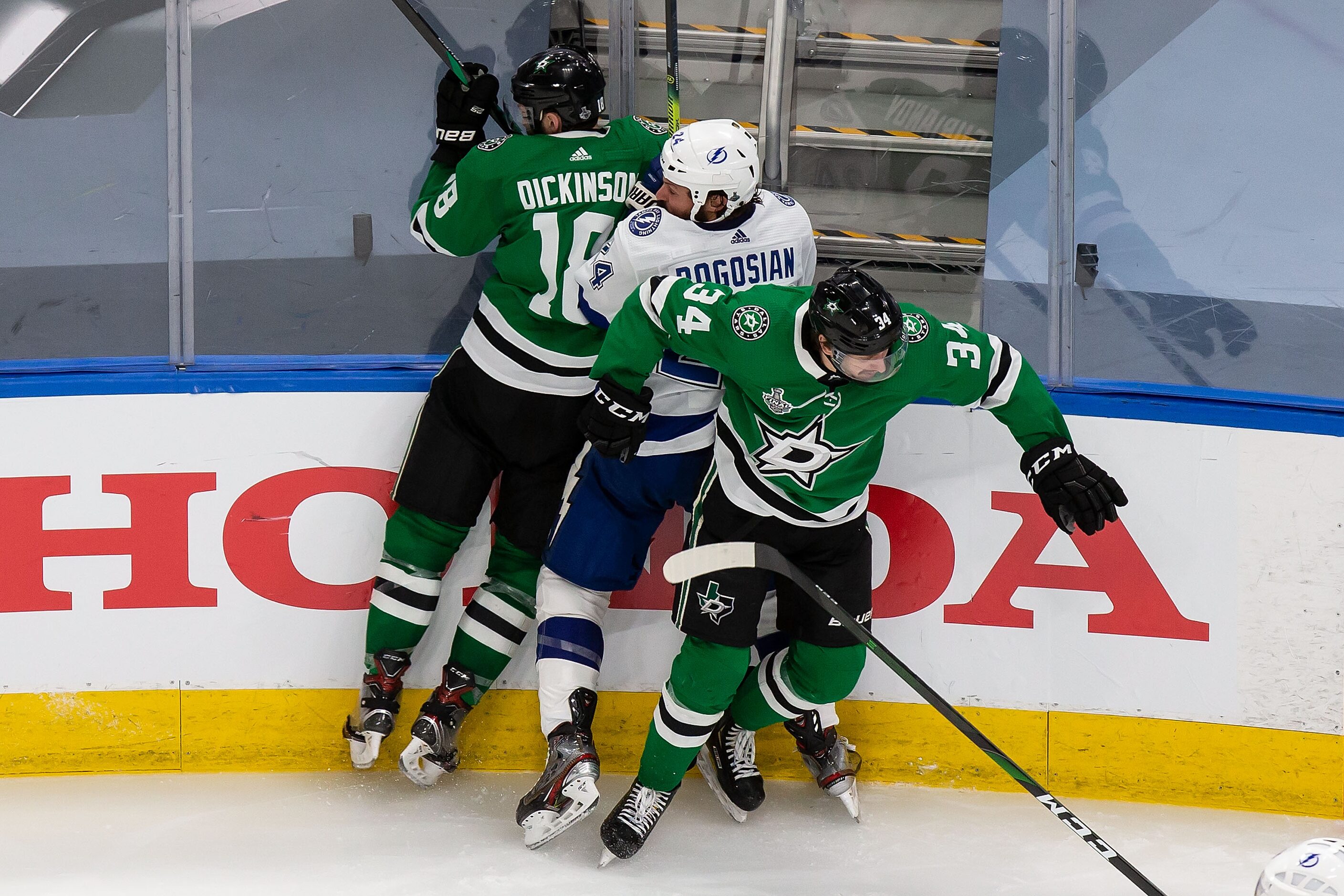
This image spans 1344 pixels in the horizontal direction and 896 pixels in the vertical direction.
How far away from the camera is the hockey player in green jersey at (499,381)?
2.71m

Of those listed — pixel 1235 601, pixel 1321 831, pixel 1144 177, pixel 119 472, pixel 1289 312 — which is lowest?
pixel 1321 831

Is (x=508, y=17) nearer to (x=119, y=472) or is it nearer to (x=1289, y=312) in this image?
(x=119, y=472)

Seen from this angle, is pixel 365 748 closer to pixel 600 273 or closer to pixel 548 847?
pixel 548 847

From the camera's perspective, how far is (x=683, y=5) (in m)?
3.15

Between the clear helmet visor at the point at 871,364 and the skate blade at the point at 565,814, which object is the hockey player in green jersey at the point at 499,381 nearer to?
the skate blade at the point at 565,814

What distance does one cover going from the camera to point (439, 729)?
2.87 meters

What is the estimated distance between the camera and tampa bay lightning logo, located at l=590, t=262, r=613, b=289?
263 centimetres

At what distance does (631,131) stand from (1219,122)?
1.45 metres

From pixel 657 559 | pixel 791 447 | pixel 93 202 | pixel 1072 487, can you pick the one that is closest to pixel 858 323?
pixel 791 447

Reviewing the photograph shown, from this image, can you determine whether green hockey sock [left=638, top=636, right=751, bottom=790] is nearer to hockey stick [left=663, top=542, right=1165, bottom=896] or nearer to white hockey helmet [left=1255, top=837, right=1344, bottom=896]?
hockey stick [left=663, top=542, right=1165, bottom=896]

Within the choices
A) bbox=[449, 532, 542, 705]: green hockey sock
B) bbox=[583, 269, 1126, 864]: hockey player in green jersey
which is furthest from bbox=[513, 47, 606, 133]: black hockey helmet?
bbox=[449, 532, 542, 705]: green hockey sock

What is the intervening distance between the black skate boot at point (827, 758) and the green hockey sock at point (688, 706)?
271mm

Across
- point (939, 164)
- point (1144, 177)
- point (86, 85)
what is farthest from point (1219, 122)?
point (86, 85)

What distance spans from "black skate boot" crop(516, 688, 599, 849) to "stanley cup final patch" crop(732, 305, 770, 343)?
38.9 inches
